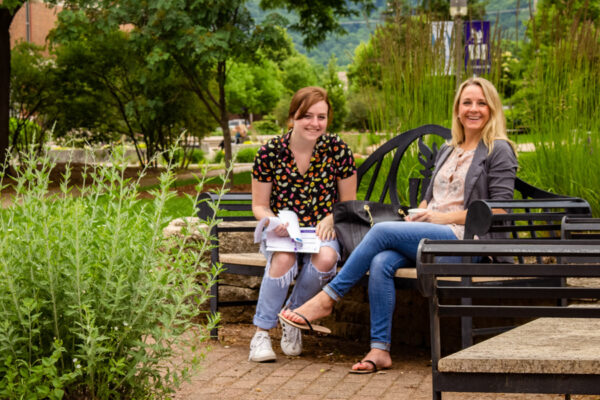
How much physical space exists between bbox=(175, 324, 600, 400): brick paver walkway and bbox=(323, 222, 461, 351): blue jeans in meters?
0.23

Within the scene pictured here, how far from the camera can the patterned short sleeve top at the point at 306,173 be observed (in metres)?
4.84

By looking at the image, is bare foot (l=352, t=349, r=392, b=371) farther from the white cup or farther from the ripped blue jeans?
the white cup

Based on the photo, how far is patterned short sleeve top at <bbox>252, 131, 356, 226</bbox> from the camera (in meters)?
4.84

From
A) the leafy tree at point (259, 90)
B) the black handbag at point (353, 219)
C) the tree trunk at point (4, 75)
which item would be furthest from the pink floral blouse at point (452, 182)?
the leafy tree at point (259, 90)

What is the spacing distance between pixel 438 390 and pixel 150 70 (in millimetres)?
13020

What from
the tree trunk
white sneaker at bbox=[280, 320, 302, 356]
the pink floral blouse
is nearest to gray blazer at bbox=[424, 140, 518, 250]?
the pink floral blouse

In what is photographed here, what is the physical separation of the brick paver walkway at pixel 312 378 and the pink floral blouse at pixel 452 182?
0.82 meters

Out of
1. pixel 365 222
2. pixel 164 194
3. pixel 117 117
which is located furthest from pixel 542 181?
pixel 117 117

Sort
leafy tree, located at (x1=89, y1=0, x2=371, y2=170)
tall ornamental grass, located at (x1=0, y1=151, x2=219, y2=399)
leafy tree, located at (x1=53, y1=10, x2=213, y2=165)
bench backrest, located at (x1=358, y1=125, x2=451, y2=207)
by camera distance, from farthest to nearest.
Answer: leafy tree, located at (x1=53, y1=10, x2=213, y2=165)
leafy tree, located at (x1=89, y1=0, x2=371, y2=170)
bench backrest, located at (x1=358, y1=125, x2=451, y2=207)
tall ornamental grass, located at (x1=0, y1=151, x2=219, y2=399)

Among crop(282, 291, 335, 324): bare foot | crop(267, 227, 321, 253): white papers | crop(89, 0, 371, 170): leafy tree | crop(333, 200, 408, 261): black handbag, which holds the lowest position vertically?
crop(282, 291, 335, 324): bare foot

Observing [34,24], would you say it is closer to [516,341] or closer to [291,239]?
[291,239]

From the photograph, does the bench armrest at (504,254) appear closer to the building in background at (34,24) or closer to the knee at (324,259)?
the knee at (324,259)

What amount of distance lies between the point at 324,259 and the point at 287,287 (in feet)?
0.82

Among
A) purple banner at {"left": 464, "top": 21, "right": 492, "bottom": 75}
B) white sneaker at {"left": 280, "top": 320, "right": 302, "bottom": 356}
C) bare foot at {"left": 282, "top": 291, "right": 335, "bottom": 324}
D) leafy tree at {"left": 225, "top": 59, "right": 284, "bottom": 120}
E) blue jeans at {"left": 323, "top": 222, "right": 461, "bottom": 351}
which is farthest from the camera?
leafy tree at {"left": 225, "top": 59, "right": 284, "bottom": 120}
